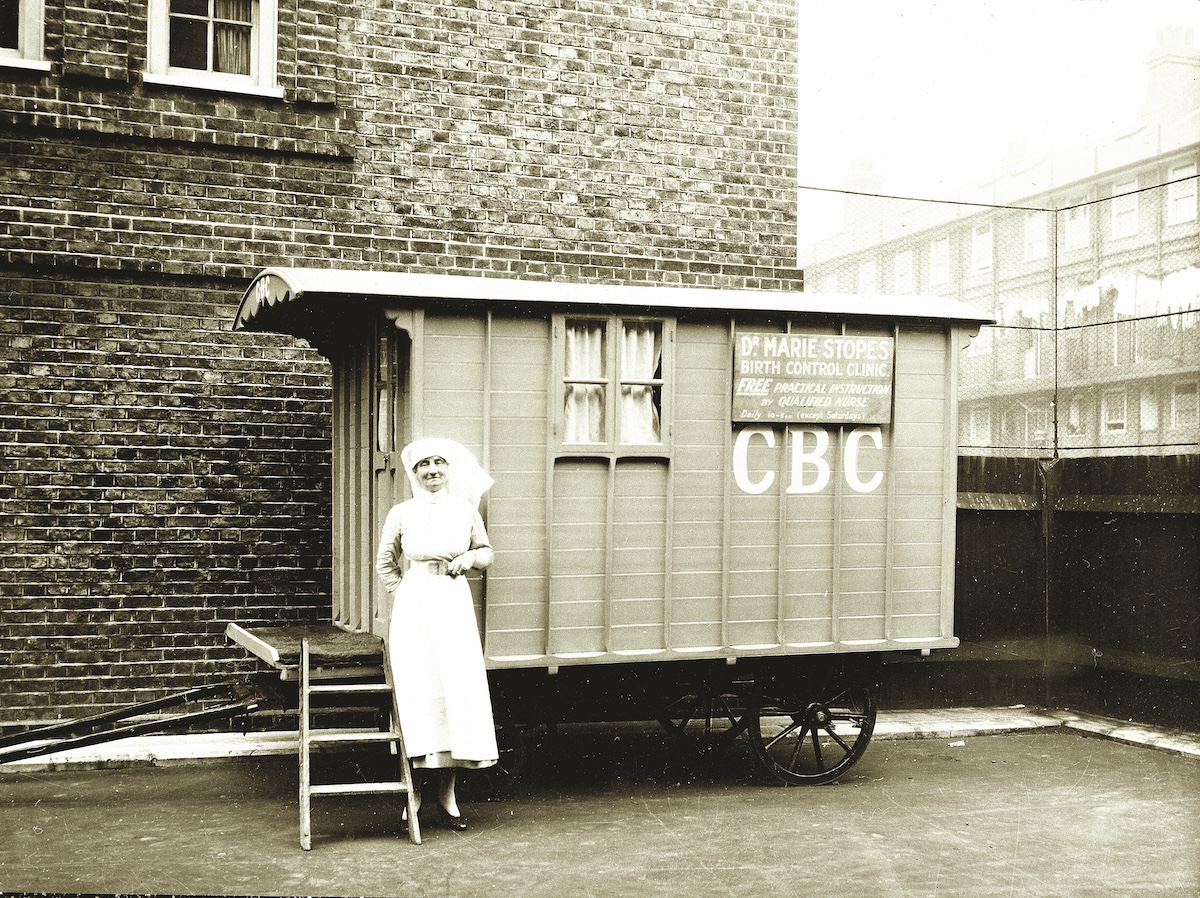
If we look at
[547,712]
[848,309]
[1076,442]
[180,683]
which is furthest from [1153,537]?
[180,683]

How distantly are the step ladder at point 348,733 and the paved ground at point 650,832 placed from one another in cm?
18

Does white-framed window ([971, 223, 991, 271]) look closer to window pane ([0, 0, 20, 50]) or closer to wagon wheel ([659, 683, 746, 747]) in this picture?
wagon wheel ([659, 683, 746, 747])

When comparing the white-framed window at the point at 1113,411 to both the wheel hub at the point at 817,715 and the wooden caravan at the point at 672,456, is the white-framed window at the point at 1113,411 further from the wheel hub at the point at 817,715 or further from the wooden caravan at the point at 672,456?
the wheel hub at the point at 817,715

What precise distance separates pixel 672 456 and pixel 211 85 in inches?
166

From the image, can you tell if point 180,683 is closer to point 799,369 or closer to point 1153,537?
point 799,369

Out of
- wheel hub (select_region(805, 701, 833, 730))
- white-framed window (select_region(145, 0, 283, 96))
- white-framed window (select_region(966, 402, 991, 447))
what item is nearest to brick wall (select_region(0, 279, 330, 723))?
white-framed window (select_region(145, 0, 283, 96))

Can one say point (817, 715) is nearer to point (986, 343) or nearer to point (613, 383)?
point (613, 383)

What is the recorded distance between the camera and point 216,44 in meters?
8.47

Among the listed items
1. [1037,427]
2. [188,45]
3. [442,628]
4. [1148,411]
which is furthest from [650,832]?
[1148,411]

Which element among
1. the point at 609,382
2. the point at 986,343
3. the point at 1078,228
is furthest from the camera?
the point at 986,343

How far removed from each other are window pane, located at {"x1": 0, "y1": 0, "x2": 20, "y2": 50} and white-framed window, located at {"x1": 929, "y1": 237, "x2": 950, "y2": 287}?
363 inches

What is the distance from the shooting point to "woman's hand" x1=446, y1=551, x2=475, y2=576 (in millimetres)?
6230

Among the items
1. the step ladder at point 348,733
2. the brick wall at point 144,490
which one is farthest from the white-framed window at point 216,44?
the step ladder at point 348,733

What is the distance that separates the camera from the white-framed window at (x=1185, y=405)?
10.6 metres
